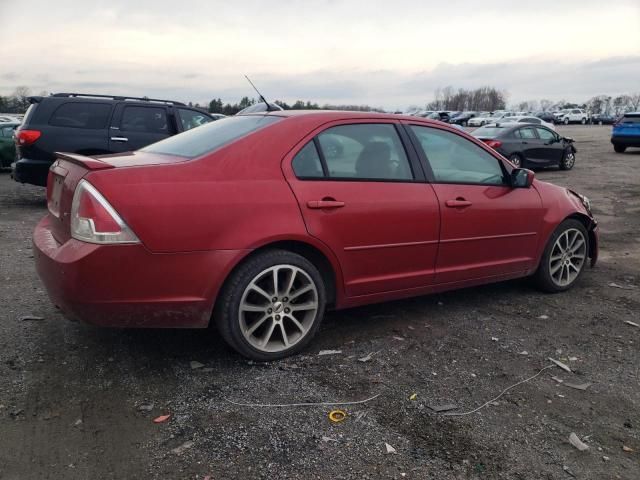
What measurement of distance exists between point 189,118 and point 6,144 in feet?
25.9

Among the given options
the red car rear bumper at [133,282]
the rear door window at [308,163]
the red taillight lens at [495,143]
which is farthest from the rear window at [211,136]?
the red taillight lens at [495,143]

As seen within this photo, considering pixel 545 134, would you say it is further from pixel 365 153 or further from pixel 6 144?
pixel 6 144

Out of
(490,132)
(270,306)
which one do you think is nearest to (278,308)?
(270,306)

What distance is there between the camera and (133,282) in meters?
3.08

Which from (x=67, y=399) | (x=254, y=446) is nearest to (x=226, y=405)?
(x=254, y=446)

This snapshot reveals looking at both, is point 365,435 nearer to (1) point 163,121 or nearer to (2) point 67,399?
(2) point 67,399

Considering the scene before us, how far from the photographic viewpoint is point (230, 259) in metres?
3.27

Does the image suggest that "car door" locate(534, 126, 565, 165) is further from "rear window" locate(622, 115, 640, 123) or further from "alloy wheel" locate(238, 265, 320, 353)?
"alloy wheel" locate(238, 265, 320, 353)

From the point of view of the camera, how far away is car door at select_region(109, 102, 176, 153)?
9047 millimetres

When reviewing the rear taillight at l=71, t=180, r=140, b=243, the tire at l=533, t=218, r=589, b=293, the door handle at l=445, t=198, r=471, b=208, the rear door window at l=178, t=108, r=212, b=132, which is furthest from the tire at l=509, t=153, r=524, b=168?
the rear taillight at l=71, t=180, r=140, b=243

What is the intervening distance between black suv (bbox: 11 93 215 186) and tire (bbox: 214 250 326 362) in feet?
21.1

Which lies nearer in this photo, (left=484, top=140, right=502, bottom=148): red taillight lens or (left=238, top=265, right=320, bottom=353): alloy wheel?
(left=238, top=265, right=320, bottom=353): alloy wheel

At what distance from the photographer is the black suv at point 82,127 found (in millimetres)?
8617

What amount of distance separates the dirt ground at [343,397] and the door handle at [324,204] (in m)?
0.99
